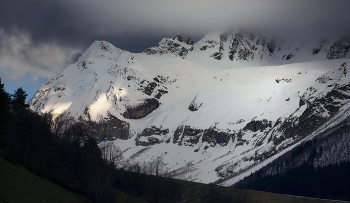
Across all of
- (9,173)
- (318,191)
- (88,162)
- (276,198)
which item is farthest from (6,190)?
(318,191)

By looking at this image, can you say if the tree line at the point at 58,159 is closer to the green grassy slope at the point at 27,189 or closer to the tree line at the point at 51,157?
the tree line at the point at 51,157

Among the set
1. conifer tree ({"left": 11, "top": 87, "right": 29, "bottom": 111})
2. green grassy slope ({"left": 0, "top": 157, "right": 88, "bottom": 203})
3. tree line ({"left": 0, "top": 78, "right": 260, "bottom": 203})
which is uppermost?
conifer tree ({"left": 11, "top": 87, "right": 29, "bottom": 111})

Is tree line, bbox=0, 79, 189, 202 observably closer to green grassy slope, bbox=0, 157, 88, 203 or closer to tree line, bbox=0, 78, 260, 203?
tree line, bbox=0, 78, 260, 203

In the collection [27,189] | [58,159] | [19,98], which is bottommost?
[27,189]

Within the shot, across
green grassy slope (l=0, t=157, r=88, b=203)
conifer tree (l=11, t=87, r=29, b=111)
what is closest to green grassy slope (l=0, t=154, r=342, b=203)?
green grassy slope (l=0, t=157, r=88, b=203)

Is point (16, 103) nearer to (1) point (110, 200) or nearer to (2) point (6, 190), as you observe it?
(1) point (110, 200)

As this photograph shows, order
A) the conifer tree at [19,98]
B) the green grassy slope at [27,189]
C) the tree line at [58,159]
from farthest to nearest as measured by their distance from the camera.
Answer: the conifer tree at [19,98] → the tree line at [58,159] → the green grassy slope at [27,189]

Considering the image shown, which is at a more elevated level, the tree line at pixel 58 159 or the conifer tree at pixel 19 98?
the conifer tree at pixel 19 98

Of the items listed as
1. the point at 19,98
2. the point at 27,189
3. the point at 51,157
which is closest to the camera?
the point at 27,189

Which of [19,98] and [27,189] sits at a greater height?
[19,98]

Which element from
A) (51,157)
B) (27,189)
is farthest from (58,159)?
(27,189)

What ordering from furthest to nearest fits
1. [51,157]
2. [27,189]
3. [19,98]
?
1. [19,98]
2. [51,157]
3. [27,189]

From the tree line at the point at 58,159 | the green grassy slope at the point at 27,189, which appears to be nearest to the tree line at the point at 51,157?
the tree line at the point at 58,159

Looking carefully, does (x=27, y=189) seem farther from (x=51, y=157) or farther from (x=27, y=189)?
(x=51, y=157)
